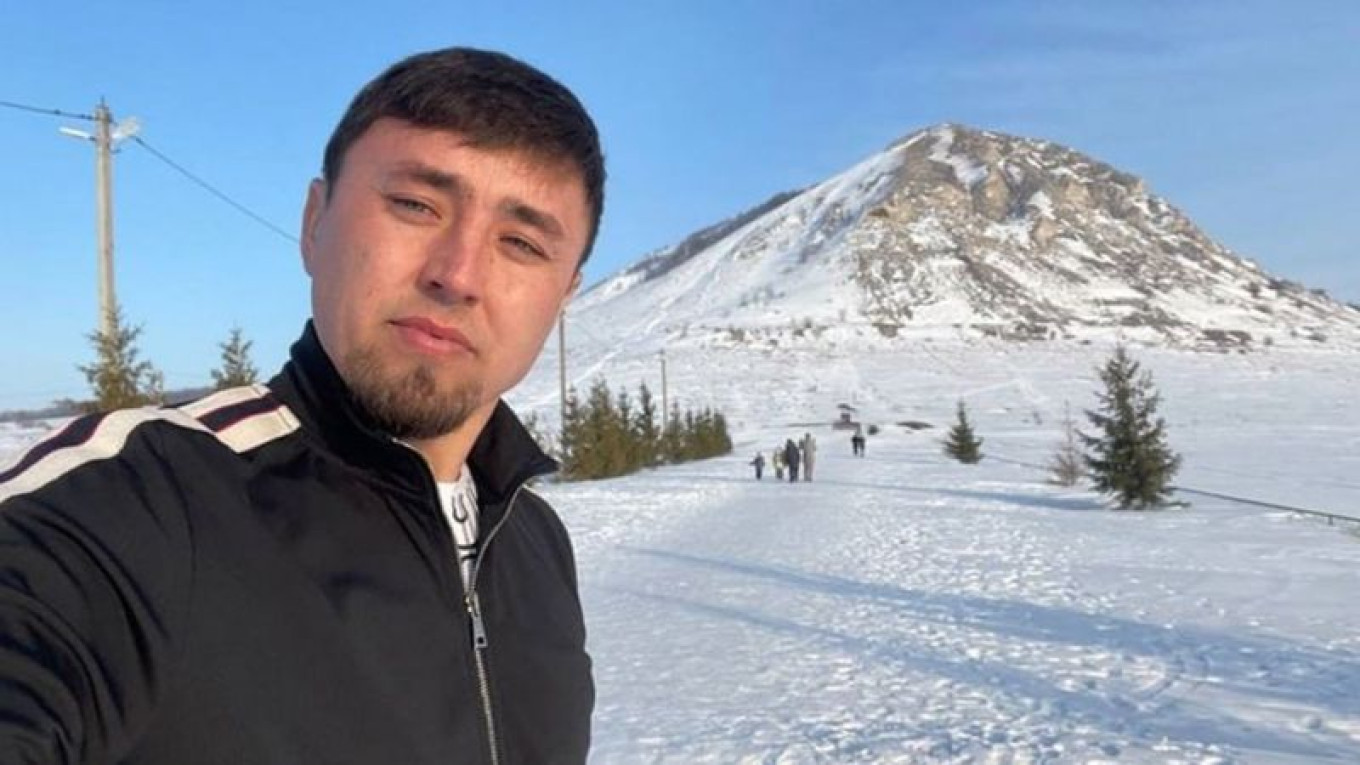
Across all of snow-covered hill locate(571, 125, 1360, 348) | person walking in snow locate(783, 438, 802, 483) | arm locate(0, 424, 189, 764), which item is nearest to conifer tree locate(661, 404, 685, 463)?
person walking in snow locate(783, 438, 802, 483)

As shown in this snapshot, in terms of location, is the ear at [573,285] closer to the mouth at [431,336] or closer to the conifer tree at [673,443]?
the mouth at [431,336]

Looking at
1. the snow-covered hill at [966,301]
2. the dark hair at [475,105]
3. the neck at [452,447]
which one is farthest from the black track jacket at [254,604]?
the snow-covered hill at [966,301]

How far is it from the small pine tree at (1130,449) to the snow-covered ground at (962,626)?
74 centimetres

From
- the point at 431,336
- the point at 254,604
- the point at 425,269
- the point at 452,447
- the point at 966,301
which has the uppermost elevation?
the point at 966,301

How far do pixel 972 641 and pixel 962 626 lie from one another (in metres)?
0.72

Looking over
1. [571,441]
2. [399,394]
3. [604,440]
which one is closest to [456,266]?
[399,394]

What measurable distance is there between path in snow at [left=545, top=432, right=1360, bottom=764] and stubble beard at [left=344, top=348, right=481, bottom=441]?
15.1ft

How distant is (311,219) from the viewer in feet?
5.97

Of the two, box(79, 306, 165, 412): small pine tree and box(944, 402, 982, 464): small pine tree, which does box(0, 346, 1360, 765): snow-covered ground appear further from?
box(944, 402, 982, 464): small pine tree

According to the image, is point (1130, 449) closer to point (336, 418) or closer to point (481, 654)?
point (481, 654)

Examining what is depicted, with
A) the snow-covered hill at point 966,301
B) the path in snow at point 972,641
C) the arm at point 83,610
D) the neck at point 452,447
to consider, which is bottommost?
the path in snow at point 972,641

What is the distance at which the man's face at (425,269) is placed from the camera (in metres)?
1.62

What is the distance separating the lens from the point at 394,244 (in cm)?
163

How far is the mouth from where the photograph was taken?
63.9 inches
